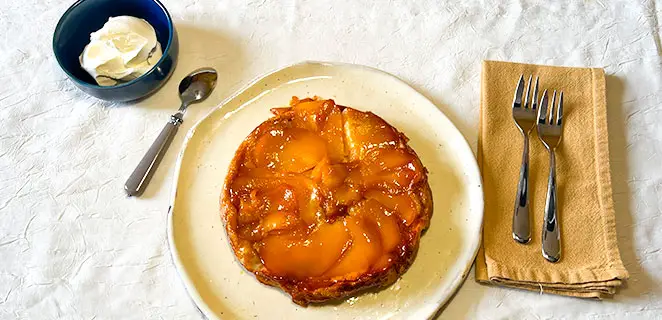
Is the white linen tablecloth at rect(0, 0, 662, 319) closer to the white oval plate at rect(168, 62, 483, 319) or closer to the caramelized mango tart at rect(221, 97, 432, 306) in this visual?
the white oval plate at rect(168, 62, 483, 319)

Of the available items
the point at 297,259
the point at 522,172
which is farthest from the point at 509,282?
the point at 297,259

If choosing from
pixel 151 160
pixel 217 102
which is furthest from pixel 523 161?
pixel 151 160

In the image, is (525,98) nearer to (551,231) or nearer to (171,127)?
(551,231)

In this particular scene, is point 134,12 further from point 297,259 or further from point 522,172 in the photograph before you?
point 522,172

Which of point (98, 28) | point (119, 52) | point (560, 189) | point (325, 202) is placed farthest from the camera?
point (98, 28)

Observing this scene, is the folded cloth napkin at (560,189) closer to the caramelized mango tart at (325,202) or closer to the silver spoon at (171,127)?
the caramelized mango tart at (325,202)

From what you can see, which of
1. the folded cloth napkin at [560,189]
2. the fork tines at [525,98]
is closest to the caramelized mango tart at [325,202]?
the folded cloth napkin at [560,189]
